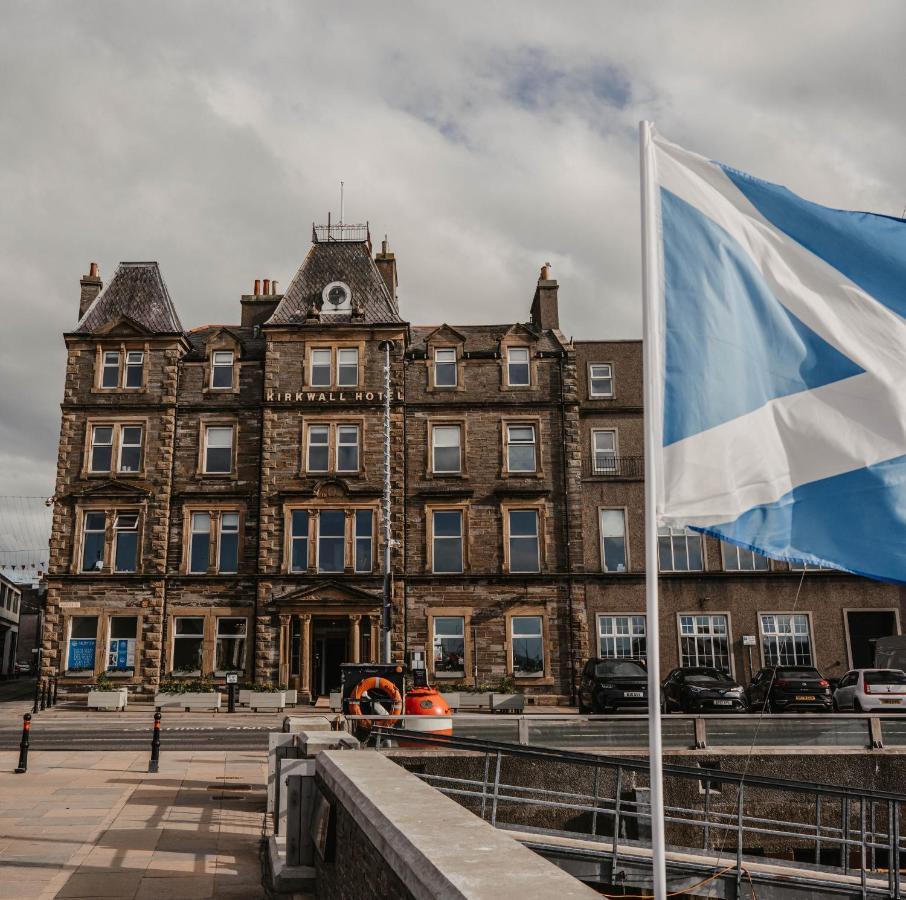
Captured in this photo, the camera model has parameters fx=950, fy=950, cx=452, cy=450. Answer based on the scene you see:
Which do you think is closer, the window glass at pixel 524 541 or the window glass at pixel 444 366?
the window glass at pixel 524 541

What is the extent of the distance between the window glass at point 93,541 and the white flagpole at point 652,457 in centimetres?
3490

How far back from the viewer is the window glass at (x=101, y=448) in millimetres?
37906

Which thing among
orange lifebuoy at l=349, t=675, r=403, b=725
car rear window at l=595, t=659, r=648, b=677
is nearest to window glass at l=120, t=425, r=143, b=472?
orange lifebuoy at l=349, t=675, r=403, b=725

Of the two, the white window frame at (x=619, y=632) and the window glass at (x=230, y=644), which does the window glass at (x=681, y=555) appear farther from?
the window glass at (x=230, y=644)

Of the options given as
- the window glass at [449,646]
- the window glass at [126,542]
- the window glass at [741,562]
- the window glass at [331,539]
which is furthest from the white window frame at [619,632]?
the window glass at [126,542]

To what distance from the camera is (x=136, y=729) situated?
1075 inches

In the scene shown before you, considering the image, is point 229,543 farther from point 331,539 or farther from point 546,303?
point 546,303

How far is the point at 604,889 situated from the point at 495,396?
2761 cm

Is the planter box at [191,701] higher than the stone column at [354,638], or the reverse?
the stone column at [354,638]

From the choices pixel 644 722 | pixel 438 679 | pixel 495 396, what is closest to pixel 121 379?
pixel 495 396

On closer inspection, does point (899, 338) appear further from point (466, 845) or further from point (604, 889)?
point (604, 889)

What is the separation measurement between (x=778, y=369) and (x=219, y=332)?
3538 centimetres

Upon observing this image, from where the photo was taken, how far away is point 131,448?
3797 cm

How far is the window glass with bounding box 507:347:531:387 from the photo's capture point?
38.8m
